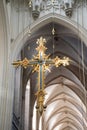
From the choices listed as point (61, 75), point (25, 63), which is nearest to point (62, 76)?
point (61, 75)

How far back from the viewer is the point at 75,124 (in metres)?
32.3

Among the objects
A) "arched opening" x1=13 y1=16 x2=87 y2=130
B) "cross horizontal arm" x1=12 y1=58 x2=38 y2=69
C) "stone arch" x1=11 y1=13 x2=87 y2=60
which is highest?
"arched opening" x1=13 y1=16 x2=87 y2=130

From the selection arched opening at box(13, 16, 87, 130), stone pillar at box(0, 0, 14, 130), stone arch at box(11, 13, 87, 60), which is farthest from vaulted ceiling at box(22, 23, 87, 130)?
stone pillar at box(0, 0, 14, 130)

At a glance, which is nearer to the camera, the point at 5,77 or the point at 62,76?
the point at 5,77

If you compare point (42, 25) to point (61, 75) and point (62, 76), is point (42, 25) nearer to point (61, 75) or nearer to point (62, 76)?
point (61, 75)

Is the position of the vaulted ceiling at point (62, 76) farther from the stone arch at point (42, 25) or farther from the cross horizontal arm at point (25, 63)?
the cross horizontal arm at point (25, 63)

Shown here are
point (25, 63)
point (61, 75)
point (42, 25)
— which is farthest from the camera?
point (61, 75)

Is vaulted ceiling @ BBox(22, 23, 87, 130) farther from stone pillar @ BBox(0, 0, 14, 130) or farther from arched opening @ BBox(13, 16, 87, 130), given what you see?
stone pillar @ BBox(0, 0, 14, 130)

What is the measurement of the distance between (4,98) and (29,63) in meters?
2.68

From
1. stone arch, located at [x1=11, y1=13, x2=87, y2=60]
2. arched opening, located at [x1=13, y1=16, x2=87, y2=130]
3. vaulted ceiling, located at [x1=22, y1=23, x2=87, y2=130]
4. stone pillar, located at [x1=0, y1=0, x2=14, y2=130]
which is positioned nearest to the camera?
stone pillar, located at [x1=0, y1=0, x2=14, y2=130]

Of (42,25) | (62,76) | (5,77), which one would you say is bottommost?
(5,77)

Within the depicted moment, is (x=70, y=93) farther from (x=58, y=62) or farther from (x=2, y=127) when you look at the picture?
(x=58, y=62)

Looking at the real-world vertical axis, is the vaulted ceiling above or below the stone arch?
above

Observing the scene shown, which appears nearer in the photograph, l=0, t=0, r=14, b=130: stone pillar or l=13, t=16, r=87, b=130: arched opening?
l=0, t=0, r=14, b=130: stone pillar
